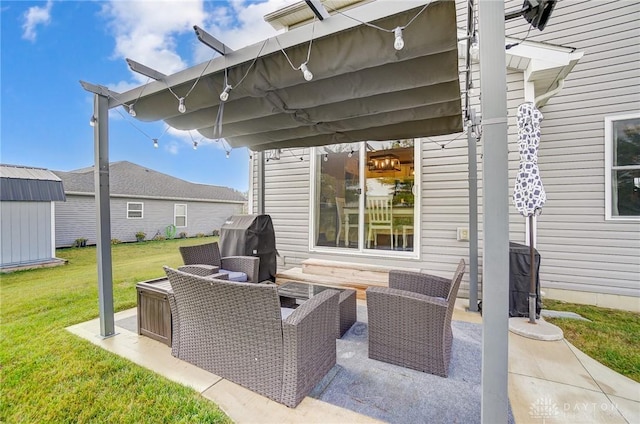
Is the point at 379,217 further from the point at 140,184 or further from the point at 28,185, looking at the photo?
the point at 140,184

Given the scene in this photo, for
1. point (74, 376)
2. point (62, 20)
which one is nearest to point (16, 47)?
point (62, 20)

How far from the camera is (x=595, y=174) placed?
13.1 feet

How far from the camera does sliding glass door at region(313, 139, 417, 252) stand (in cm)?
487

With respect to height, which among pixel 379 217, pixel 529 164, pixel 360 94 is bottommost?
pixel 379 217

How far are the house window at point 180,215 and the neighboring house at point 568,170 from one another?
1393 cm

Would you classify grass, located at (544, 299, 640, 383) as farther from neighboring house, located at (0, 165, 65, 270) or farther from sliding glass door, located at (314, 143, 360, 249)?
neighboring house, located at (0, 165, 65, 270)

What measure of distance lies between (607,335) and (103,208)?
5.74 metres

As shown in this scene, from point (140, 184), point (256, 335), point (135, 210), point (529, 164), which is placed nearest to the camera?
point (256, 335)

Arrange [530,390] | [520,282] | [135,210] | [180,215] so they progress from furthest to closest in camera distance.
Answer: [180,215]
[135,210]
[520,282]
[530,390]

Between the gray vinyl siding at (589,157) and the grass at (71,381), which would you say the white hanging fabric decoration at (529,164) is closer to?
the gray vinyl siding at (589,157)

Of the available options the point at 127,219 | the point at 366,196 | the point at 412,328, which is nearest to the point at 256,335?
the point at 412,328

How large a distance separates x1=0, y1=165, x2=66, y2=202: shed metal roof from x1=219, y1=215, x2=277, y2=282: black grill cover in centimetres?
738

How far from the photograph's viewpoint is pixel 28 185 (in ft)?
26.1

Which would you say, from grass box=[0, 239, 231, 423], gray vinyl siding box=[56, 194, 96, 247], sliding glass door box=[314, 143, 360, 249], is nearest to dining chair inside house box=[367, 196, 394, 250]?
sliding glass door box=[314, 143, 360, 249]
